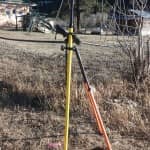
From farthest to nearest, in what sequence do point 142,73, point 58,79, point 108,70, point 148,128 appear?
point 108,70 < point 58,79 < point 142,73 < point 148,128

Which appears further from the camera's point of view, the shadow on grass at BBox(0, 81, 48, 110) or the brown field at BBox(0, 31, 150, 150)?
the shadow on grass at BBox(0, 81, 48, 110)

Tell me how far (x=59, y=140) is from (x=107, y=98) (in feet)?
5.21

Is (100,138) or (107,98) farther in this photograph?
(107,98)

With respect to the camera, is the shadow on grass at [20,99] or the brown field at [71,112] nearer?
the brown field at [71,112]

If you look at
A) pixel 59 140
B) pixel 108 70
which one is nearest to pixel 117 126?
pixel 59 140

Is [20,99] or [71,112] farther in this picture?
[20,99]

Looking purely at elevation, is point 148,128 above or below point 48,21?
above

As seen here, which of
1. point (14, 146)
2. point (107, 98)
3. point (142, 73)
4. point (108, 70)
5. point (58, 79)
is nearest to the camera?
point (14, 146)

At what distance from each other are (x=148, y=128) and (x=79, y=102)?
1.07 metres

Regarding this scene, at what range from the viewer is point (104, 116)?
220 inches

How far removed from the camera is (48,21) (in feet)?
105

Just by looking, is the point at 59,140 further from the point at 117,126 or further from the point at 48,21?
the point at 48,21

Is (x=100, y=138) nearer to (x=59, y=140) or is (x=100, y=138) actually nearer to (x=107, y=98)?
(x=59, y=140)

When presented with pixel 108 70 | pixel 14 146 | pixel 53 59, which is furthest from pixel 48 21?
pixel 14 146
